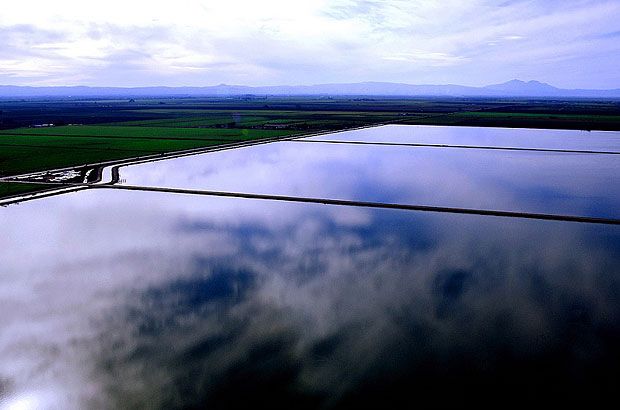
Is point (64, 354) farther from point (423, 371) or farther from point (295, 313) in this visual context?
point (423, 371)

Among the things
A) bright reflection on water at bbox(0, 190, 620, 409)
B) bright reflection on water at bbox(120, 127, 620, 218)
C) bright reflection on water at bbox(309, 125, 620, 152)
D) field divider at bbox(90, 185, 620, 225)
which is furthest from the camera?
A: bright reflection on water at bbox(309, 125, 620, 152)

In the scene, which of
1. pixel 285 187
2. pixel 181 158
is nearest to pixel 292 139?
pixel 181 158

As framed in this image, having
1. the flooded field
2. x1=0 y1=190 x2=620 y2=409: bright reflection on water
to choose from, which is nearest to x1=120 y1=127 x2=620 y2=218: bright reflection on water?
the flooded field

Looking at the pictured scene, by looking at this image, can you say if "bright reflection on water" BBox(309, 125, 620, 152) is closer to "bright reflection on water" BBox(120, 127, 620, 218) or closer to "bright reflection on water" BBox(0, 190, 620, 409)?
"bright reflection on water" BBox(120, 127, 620, 218)

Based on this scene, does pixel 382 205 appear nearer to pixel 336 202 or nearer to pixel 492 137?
pixel 336 202

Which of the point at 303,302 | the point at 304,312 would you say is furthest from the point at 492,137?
the point at 304,312

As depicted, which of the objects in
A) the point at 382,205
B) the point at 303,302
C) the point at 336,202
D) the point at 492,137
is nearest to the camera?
the point at 303,302
